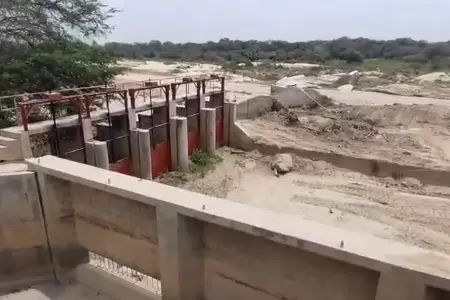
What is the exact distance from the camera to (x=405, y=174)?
13.7m

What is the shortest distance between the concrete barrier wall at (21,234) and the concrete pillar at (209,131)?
9087 mm

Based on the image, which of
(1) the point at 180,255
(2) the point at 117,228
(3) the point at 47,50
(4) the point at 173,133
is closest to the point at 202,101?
(4) the point at 173,133

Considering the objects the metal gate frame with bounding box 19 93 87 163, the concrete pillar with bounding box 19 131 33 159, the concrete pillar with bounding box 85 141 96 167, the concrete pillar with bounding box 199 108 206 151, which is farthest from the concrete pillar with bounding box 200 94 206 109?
the concrete pillar with bounding box 19 131 33 159

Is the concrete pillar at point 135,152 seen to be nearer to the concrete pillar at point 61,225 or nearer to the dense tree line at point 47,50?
the dense tree line at point 47,50

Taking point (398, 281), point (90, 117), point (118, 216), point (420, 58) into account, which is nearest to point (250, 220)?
point (398, 281)

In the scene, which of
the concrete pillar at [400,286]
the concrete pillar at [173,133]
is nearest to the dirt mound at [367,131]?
the concrete pillar at [173,133]

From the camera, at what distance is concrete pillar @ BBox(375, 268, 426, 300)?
11.4 ft

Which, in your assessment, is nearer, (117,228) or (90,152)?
(117,228)

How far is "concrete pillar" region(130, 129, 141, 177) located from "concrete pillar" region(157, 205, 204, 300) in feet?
22.5

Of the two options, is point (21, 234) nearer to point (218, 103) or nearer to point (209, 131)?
point (209, 131)

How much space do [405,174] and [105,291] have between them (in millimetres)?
11215

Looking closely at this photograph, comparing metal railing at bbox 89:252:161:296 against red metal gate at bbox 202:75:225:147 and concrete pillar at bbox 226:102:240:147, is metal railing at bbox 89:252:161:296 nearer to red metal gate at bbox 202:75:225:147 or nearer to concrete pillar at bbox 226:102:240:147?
red metal gate at bbox 202:75:225:147

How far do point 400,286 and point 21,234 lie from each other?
593 cm

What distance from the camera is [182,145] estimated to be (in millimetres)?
13555
